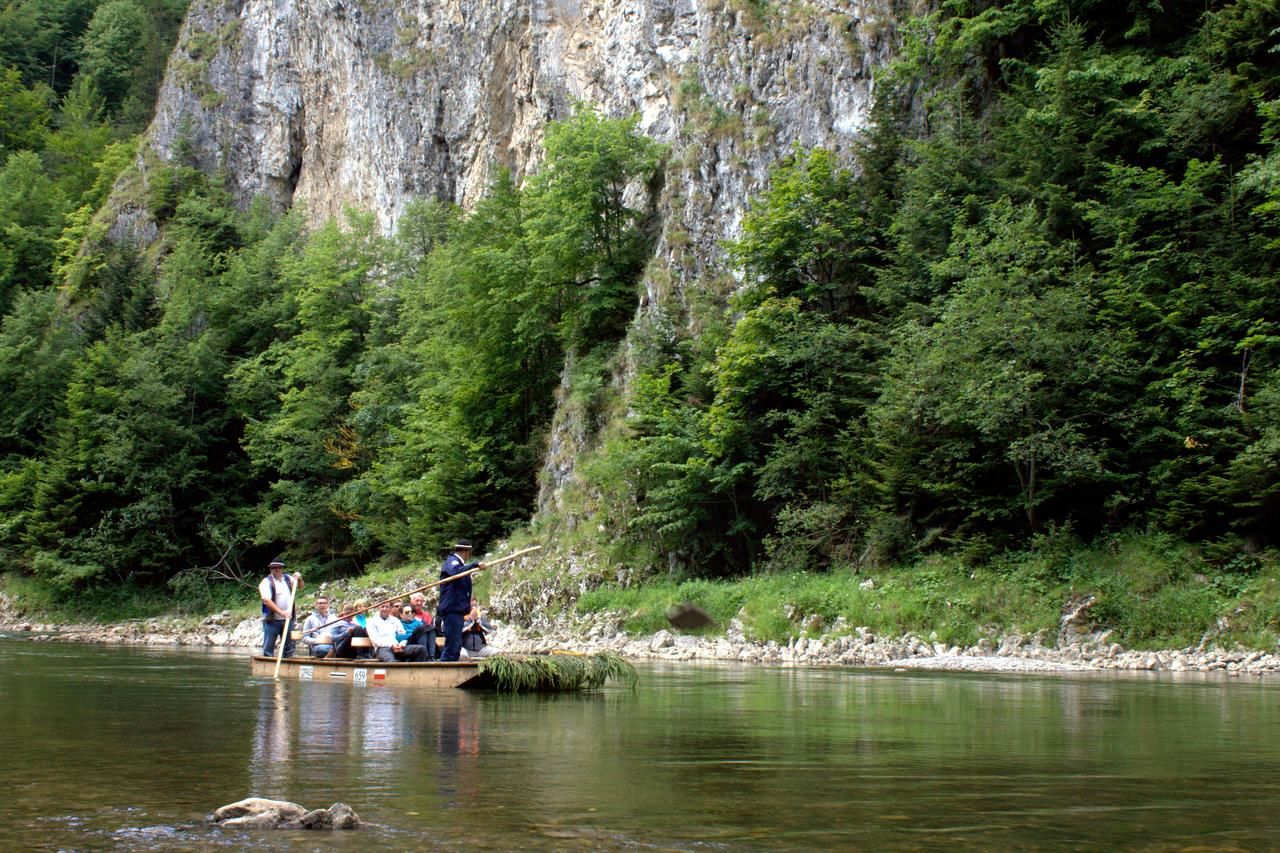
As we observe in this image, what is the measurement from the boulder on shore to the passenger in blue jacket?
8.71m

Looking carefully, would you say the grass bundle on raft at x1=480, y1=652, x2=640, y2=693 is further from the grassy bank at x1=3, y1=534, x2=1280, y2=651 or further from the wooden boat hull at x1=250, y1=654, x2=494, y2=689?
the grassy bank at x1=3, y1=534, x2=1280, y2=651

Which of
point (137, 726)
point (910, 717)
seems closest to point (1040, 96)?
point (910, 717)

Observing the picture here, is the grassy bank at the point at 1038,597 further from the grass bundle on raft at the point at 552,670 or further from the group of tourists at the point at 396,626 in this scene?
the grass bundle on raft at the point at 552,670

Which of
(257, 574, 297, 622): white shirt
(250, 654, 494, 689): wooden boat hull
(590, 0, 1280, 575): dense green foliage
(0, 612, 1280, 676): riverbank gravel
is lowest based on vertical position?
(0, 612, 1280, 676): riverbank gravel

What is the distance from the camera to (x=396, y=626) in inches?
648

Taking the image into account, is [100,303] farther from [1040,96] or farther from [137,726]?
[137,726]

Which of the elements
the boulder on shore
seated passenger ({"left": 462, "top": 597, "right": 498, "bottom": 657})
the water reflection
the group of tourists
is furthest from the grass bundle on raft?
the boulder on shore

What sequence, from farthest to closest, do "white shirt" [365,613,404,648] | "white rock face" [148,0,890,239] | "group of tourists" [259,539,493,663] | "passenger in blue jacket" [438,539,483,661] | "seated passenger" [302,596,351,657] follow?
"white rock face" [148,0,890,239] < "seated passenger" [302,596,351,657] < "white shirt" [365,613,404,648] < "group of tourists" [259,539,493,663] < "passenger in blue jacket" [438,539,483,661]

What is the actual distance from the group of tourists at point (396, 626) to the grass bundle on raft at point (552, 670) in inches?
40.5

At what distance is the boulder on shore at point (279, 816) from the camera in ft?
18.1

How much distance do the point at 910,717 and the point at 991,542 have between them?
13.6m

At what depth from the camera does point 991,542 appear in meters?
24.0

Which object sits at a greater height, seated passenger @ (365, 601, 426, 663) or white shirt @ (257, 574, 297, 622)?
white shirt @ (257, 574, 297, 622)

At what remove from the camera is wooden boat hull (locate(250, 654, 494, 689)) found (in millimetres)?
13891
